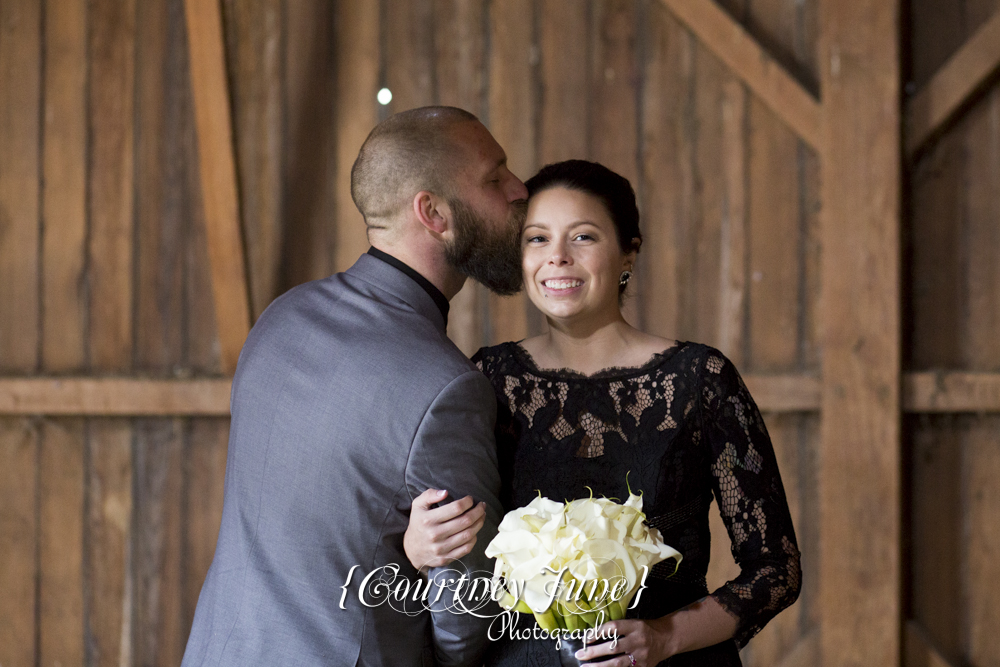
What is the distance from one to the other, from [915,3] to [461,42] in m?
1.75

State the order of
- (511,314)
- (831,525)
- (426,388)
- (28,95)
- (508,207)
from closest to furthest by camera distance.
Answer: (426,388)
(508,207)
(831,525)
(511,314)
(28,95)

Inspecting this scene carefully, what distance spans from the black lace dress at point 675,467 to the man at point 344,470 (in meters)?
0.20

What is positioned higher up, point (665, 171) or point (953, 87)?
point (953, 87)

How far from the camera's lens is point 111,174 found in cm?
384

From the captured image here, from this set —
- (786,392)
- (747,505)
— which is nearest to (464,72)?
(786,392)

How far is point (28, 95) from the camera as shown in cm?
388

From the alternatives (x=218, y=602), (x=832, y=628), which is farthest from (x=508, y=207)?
(x=832, y=628)

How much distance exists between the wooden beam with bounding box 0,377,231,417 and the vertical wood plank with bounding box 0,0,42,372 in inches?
6.5

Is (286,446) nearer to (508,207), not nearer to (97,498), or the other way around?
(508,207)

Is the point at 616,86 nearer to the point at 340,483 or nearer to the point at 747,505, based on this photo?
the point at 747,505

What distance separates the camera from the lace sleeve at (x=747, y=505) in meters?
1.64

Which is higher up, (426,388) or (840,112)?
(840,112)

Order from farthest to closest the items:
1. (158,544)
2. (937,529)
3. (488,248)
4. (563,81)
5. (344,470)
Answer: (158,544) → (563,81) → (937,529) → (488,248) → (344,470)

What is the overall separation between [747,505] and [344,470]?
2.51 ft
